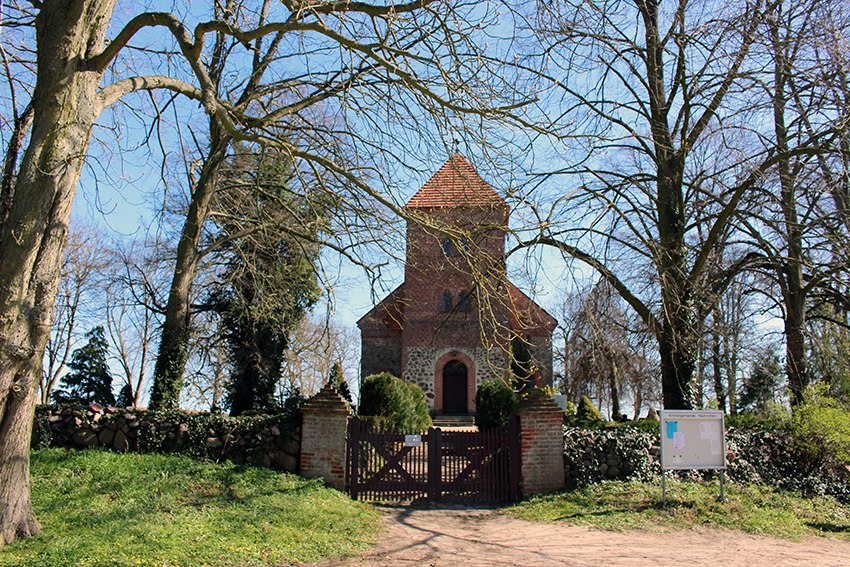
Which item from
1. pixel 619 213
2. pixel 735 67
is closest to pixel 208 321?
pixel 619 213

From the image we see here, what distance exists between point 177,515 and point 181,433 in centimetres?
347

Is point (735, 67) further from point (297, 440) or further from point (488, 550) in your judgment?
point (297, 440)

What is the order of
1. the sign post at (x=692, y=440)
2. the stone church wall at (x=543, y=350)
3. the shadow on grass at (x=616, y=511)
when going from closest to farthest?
the shadow on grass at (x=616, y=511) → the sign post at (x=692, y=440) → the stone church wall at (x=543, y=350)

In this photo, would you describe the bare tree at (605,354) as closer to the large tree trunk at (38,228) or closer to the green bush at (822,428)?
the green bush at (822,428)

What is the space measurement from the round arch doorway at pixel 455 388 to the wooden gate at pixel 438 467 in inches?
668

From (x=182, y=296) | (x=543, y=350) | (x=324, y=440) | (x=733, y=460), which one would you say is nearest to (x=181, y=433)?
(x=324, y=440)

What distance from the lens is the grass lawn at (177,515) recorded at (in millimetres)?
6137

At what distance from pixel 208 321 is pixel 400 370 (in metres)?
11.3

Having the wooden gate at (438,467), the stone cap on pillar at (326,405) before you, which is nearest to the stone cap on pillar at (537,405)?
the wooden gate at (438,467)

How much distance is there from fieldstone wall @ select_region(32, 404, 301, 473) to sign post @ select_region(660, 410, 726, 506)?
6.29 meters

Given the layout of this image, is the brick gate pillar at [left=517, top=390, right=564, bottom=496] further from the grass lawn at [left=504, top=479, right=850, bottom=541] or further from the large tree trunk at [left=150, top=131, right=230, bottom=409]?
A: the large tree trunk at [left=150, top=131, right=230, bottom=409]

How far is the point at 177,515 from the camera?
24.9 ft

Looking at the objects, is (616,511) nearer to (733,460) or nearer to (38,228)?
(733,460)

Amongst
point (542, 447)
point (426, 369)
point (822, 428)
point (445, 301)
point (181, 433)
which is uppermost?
point (445, 301)
